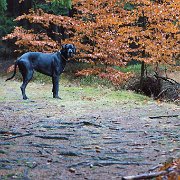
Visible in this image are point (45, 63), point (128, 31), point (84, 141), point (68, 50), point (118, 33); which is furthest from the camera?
point (118, 33)

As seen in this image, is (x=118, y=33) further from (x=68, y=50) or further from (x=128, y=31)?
(x=68, y=50)

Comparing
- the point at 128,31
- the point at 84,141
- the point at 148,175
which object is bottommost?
the point at 84,141

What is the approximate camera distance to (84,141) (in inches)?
213

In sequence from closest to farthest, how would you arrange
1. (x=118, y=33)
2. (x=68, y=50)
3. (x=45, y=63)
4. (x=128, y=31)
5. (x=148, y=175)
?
1. (x=148, y=175)
2. (x=68, y=50)
3. (x=45, y=63)
4. (x=128, y=31)
5. (x=118, y=33)

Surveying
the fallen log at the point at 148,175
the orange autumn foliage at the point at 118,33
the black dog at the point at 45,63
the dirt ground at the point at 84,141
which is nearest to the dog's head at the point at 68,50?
the black dog at the point at 45,63

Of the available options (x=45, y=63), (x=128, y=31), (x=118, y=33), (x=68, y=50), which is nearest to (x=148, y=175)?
(x=68, y=50)

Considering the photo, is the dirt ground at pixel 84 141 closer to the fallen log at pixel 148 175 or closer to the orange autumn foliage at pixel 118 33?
the fallen log at pixel 148 175

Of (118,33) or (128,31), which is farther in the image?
(118,33)

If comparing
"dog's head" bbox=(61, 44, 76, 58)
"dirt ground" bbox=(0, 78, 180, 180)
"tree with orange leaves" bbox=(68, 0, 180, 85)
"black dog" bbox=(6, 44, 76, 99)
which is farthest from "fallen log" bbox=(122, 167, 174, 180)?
"tree with orange leaves" bbox=(68, 0, 180, 85)

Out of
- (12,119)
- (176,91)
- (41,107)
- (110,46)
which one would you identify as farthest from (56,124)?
(110,46)

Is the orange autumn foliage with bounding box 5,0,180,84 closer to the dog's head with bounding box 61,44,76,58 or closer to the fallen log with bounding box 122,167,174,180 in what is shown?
the dog's head with bounding box 61,44,76,58

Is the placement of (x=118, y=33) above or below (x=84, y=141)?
above

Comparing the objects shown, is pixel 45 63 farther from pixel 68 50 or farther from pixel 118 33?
pixel 118 33

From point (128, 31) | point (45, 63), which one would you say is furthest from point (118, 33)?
point (45, 63)
